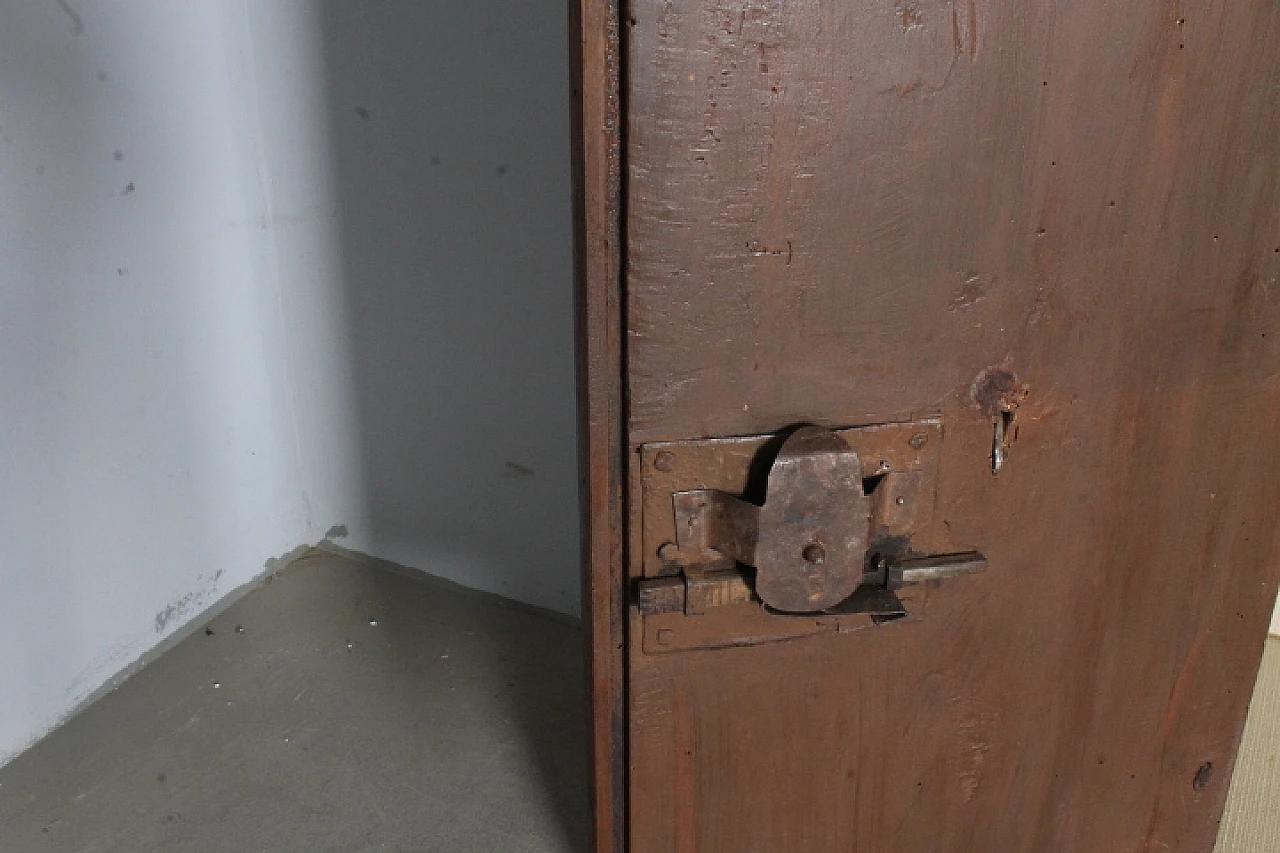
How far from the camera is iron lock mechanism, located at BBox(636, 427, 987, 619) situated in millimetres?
785

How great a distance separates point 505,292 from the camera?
5.46 ft

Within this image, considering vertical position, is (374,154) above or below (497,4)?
below

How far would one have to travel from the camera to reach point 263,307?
1856 mm

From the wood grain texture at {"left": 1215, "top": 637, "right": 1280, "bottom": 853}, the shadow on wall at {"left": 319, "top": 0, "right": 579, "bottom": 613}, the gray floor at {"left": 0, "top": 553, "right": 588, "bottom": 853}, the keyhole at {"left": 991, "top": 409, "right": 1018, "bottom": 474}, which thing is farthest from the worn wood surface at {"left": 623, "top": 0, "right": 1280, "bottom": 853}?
the shadow on wall at {"left": 319, "top": 0, "right": 579, "bottom": 613}

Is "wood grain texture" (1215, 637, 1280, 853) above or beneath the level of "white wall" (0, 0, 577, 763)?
beneath

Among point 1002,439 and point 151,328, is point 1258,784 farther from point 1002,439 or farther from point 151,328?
point 151,328

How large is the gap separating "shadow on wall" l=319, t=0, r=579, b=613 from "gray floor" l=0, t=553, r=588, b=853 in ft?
0.51

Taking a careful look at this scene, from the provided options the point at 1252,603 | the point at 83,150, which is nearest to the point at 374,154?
the point at 83,150

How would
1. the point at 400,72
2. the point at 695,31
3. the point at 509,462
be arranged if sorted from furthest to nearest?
the point at 509,462, the point at 400,72, the point at 695,31

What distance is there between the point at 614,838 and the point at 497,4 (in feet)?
3.76

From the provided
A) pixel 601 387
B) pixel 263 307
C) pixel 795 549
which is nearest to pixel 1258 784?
pixel 795 549

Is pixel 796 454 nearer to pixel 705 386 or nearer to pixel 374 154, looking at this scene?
pixel 705 386

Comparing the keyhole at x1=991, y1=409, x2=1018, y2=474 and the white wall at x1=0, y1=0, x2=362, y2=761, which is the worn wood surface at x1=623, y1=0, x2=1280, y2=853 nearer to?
the keyhole at x1=991, y1=409, x2=1018, y2=474

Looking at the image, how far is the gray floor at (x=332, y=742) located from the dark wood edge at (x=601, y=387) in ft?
1.57
